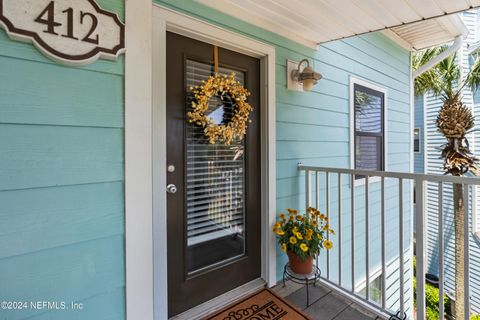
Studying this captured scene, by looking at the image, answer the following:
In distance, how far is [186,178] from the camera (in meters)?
1.62

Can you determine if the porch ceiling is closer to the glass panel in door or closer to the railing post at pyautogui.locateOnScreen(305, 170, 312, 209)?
the glass panel in door

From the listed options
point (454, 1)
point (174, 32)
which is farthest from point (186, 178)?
point (454, 1)

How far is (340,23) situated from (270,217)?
1730 mm

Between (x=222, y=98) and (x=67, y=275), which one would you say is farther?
(x=222, y=98)

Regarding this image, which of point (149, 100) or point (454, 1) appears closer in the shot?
point (149, 100)

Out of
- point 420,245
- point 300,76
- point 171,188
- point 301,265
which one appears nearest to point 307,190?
point 301,265

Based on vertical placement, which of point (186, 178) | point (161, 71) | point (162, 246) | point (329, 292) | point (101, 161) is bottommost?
point (329, 292)

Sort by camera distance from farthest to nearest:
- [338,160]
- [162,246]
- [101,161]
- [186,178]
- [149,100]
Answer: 1. [338,160]
2. [186,178]
3. [162,246]
4. [149,100]
5. [101,161]

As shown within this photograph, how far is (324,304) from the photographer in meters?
1.80

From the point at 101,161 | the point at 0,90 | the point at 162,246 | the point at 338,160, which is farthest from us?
the point at 338,160

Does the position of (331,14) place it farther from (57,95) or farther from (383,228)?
(57,95)

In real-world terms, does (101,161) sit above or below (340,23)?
below

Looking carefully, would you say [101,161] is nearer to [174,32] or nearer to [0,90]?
[0,90]

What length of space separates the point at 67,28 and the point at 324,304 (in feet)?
7.68
